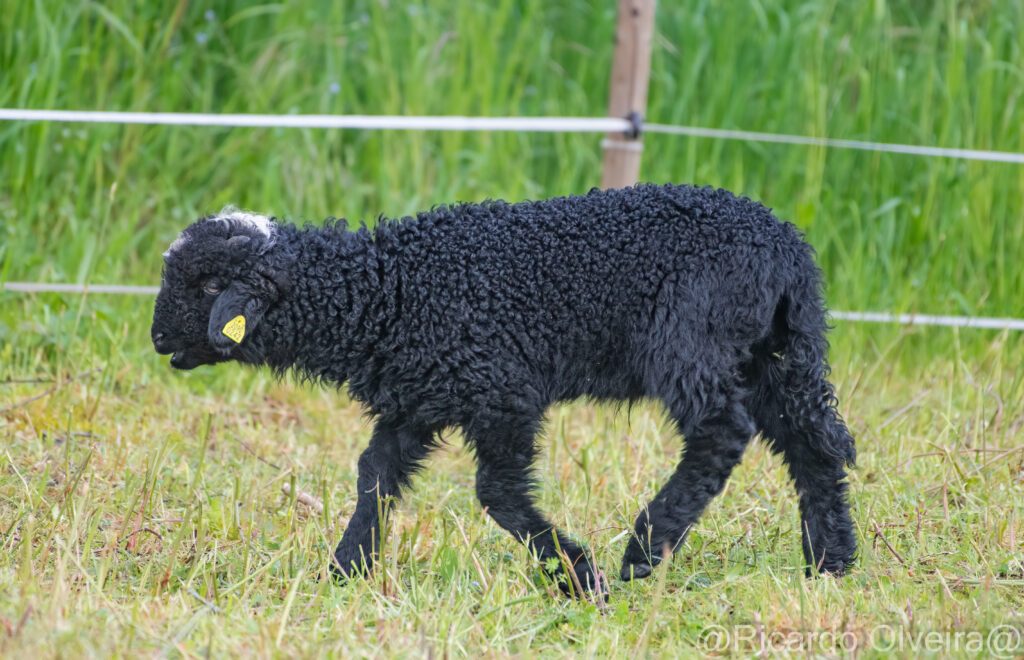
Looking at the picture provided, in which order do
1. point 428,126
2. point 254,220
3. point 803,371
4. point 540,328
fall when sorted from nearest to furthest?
point 540,328 → point 803,371 → point 254,220 → point 428,126

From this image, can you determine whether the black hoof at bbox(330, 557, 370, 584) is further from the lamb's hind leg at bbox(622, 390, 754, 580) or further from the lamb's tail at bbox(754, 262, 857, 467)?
the lamb's tail at bbox(754, 262, 857, 467)

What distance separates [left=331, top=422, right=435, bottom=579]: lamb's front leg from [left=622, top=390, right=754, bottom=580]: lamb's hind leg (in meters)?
0.68

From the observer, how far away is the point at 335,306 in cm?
312

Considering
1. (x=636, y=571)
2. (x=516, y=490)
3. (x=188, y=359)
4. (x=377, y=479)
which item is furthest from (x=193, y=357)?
(x=636, y=571)

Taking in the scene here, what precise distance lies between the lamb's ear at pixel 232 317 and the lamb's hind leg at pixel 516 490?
70 cm

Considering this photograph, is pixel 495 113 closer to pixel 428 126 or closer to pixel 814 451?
pixel 428 126

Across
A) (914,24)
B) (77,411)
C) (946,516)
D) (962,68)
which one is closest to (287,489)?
(77,411)

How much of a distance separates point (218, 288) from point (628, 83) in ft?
8.20

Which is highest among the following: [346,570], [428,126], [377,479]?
[428,126]

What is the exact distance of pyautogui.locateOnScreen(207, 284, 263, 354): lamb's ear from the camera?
10.0ft

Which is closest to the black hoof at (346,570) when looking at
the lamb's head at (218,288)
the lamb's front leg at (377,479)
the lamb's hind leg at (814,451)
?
the lamb's front leg at (377,479)

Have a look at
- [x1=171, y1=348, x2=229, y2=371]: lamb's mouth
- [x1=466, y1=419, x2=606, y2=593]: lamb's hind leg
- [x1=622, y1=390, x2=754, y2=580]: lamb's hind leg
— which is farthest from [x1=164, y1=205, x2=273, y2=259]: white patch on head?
[x1=622, y1=390, x2=754, y2=580]: lamb's hind leg

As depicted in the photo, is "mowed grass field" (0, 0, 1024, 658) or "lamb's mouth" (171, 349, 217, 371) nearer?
"mowed grass field" (0, 0, 1024, 658)

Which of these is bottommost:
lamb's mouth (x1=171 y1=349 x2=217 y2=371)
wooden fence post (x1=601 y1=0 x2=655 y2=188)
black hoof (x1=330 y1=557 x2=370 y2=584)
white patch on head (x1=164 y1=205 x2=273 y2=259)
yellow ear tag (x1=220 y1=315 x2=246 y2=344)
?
black hoof (x1=330 y1=557 x2=370 y2=584)
